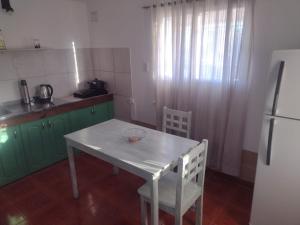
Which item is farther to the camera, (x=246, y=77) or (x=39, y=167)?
(x=39, y=167)

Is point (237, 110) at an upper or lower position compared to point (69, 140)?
upper

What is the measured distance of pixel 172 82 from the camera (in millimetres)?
2689

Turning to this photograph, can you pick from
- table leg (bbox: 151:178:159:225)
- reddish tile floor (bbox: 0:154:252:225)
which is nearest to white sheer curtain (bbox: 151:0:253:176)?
reddish tile floor (bbox: 0:154:252:225)

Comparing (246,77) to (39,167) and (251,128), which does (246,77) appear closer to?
(251,128)

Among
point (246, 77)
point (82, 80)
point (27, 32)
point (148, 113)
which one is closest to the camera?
point (246, 77)

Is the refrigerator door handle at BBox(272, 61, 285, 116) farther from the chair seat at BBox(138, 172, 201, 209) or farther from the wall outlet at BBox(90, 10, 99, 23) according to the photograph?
the wall outlet at BBox(90, 10, 99, 23)

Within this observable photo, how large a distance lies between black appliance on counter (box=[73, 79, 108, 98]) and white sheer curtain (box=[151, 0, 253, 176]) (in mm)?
1069

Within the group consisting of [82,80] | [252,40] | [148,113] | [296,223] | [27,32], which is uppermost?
[27,32]

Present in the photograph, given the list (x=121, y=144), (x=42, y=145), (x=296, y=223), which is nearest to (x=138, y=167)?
(x=121, y=144)

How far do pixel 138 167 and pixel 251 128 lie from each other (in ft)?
4.74

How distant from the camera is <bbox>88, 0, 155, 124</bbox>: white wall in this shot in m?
2.89

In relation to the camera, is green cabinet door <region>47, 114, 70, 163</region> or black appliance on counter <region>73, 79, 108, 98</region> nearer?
green cabinet door <region>47, 114, 70, 163</region>

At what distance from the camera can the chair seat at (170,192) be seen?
1.62 meters

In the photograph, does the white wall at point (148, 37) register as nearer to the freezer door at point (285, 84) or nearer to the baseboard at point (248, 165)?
the baseboard at point (248, 165)
